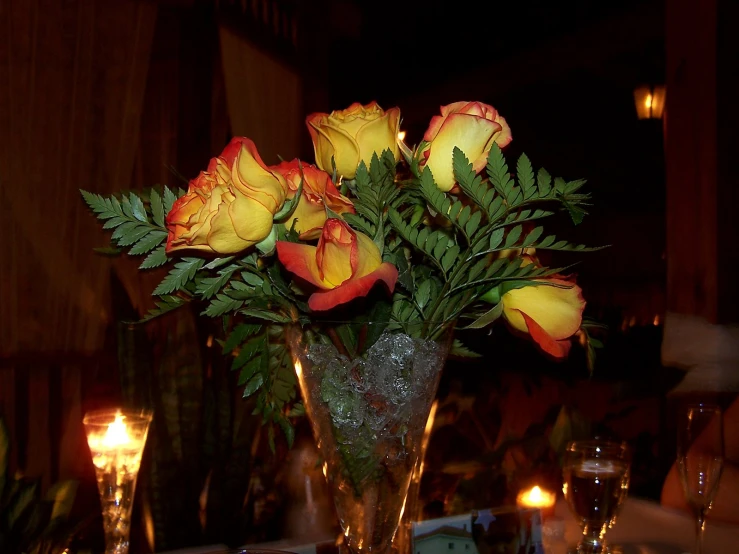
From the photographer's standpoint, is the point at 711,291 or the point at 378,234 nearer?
the point at 378,234

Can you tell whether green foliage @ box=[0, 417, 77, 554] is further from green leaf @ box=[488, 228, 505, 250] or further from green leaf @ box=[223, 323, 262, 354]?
green leaf @ box=[488, 228, 505, 250]

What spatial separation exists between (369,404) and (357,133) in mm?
212

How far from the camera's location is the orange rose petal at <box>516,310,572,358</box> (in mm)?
539

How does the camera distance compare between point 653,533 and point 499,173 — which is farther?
point 653,533

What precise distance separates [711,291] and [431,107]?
287cm

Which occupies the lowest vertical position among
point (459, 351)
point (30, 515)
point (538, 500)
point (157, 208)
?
point (30, 515)

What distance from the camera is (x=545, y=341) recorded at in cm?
54

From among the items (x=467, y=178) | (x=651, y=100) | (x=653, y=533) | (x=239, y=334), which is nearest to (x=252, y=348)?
(x=239, y=334)

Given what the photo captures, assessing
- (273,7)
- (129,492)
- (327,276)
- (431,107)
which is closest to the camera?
(327,276)

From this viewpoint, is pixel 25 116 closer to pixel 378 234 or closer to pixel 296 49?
pixel 296 49

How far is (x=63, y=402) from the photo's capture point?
2.67m

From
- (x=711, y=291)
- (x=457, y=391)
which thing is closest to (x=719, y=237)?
(x=711, y=291)

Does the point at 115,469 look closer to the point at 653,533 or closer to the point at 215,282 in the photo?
the point at 215,282

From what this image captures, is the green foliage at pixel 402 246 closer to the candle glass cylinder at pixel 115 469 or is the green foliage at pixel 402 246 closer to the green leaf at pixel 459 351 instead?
the green leaf at pixel 459 351
